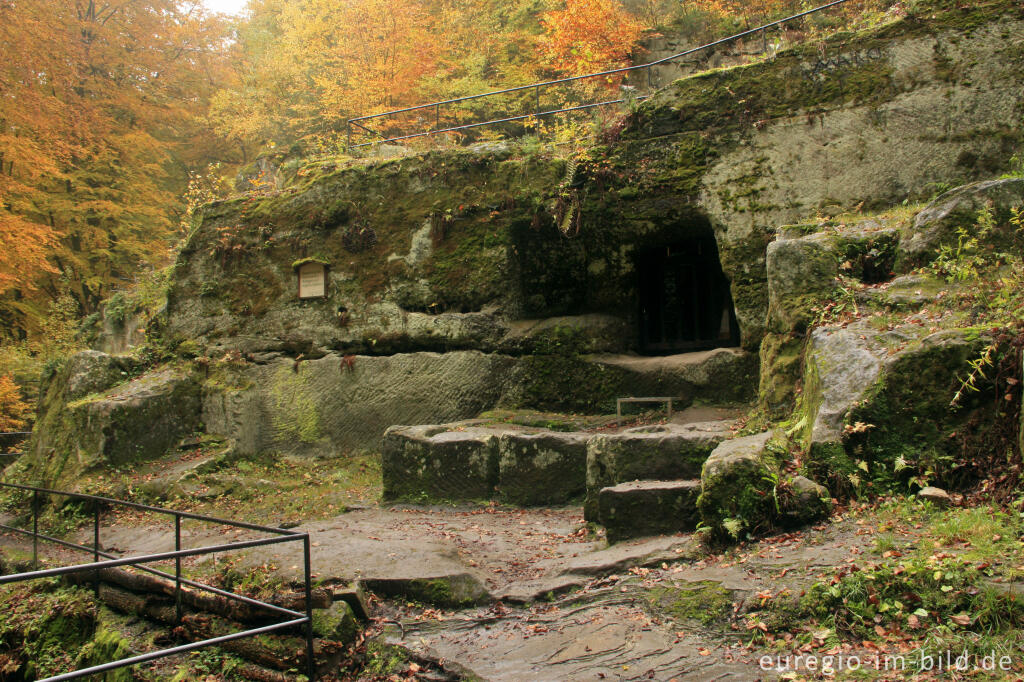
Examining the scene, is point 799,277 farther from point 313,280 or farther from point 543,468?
point 313,280

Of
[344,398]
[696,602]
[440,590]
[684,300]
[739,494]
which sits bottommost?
[440,590]

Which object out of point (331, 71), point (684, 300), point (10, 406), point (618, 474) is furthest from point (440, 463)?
point (331, 71)

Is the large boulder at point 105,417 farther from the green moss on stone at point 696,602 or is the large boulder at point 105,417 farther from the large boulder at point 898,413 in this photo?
the large boulder at point 898,413

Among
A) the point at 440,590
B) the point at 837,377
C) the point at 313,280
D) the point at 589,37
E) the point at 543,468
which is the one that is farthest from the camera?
the point at 589,37

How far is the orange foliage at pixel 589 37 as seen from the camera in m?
18.3

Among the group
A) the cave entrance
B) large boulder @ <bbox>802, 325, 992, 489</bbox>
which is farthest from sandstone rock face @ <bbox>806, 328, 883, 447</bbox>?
the cave entrance

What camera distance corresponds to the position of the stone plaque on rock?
41.0 ft

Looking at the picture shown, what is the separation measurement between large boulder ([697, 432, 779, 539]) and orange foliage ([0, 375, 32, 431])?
16.0 meters

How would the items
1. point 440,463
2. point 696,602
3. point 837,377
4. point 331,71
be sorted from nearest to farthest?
point 696,602 → point 837,377 → point 440,463 → point 331,71

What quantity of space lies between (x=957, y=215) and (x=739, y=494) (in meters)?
3.79

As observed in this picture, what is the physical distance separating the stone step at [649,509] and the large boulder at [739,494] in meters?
0.52

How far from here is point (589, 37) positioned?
18.4 m

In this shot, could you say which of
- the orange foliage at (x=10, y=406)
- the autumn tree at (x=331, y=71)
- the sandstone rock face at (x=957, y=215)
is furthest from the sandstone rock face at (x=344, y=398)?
the autumn tree at (x=331, y=71)

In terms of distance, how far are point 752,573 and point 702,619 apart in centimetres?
55
